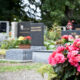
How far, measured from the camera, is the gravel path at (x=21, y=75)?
6.31 metres

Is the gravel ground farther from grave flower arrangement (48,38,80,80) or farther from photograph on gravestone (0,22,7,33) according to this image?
photograph on gravestone (0,22,7,33)

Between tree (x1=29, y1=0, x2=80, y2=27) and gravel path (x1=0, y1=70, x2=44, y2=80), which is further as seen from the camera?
tree (x1=29, y1=0, x2=80, y2=27)

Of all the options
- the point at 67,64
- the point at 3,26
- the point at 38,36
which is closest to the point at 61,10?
the point at 3,26

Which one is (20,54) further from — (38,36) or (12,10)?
(12,10)

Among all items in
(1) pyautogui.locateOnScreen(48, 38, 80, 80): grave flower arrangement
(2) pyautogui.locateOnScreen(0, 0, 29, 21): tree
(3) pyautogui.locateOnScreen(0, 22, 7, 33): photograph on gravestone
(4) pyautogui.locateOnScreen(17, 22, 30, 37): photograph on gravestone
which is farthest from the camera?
(2) pyautogui.locateOnScreen(0, 0, 29, 21): tree

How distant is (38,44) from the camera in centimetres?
1223

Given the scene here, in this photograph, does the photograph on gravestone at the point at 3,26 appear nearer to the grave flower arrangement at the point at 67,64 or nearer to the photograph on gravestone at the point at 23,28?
the photograph on gravestone at the point at 23,28

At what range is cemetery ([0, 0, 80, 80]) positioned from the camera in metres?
3.55

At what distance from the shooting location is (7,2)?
34531 mm

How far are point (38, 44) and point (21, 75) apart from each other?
18.4 feet

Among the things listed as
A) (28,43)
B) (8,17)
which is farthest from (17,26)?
(8,17)

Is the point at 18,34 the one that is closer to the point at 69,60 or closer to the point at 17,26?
the point at 17,26

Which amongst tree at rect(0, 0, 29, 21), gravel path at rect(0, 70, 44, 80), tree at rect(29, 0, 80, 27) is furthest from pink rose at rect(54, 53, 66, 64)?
tree at rect(0, 0, 29, 21)

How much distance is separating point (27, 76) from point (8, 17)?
28004 mm
